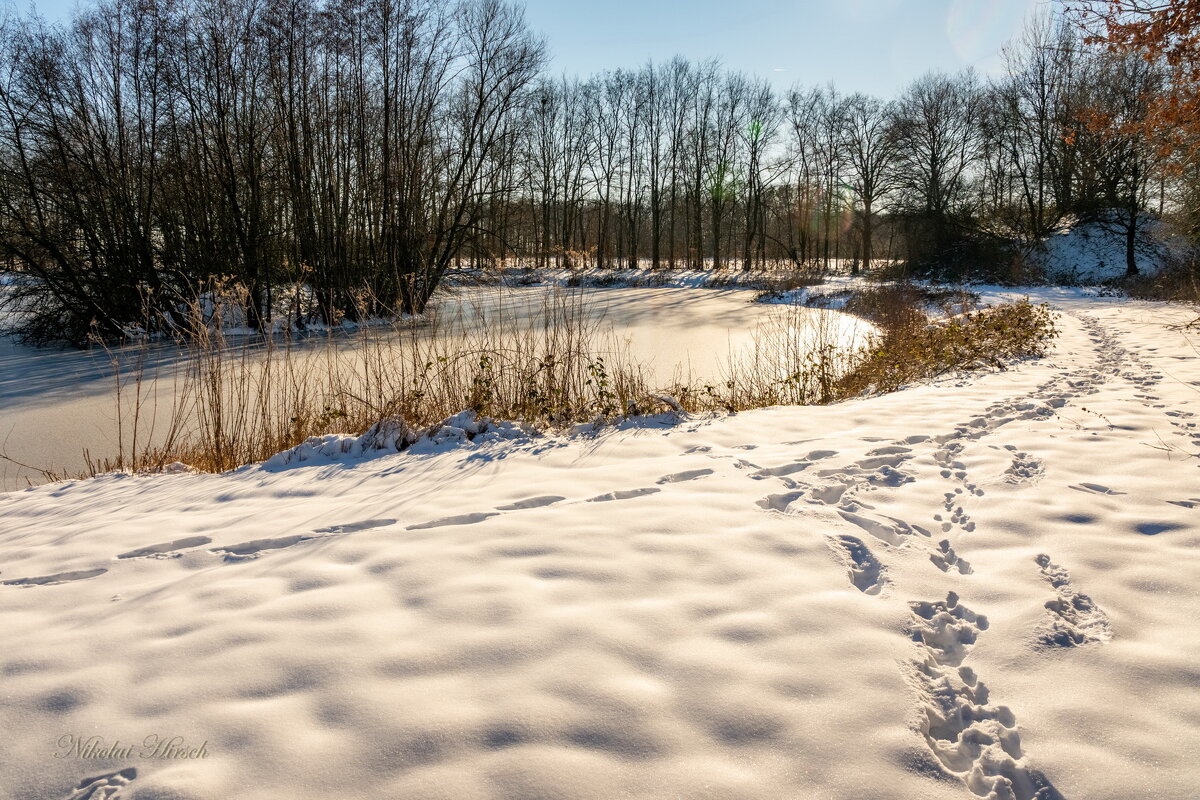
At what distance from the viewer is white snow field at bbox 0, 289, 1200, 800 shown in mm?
1222

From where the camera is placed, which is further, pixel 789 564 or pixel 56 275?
pixel 56 275

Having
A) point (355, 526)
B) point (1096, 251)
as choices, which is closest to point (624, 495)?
point (355, 526)

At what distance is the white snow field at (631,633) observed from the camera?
1222 millimetres

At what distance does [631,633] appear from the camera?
5.40ft

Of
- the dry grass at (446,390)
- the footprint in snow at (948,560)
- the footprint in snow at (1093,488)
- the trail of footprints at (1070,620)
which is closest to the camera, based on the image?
the trail of footprints at (1070,620)

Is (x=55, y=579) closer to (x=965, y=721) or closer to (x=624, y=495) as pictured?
(x=624, y=495)

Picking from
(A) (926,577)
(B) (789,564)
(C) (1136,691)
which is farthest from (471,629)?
(C) (1136,691)

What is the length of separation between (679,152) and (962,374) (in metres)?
28.5

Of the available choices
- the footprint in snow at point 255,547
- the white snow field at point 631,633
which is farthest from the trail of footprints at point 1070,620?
the footprint in snow at point 255,547

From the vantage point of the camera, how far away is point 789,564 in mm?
2008

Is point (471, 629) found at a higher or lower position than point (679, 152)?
lower

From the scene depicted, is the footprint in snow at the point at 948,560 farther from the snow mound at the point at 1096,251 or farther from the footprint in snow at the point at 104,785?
the snow mound at the point at 1096,251

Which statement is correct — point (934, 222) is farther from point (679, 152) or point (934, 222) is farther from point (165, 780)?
point (165, 780)

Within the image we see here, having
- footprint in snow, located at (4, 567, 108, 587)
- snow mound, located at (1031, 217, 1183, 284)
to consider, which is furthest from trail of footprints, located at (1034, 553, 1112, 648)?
snow mound, located at (1031, 217, 1183, 284)
